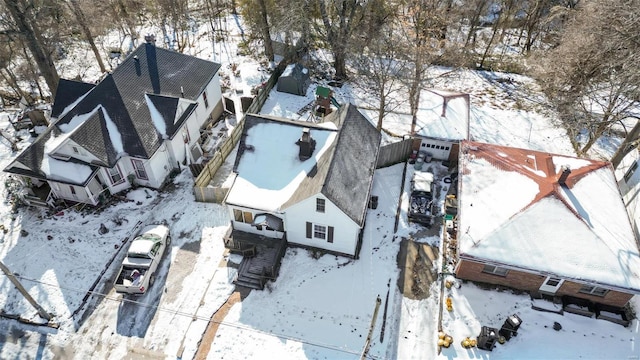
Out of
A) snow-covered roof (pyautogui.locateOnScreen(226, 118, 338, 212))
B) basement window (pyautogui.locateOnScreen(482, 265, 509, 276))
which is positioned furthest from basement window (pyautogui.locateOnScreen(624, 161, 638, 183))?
snow-covered roof (pyautogui.locateOnScreen(226, 118, 338, 212))

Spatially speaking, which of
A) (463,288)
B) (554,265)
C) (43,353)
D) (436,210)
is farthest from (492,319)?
(43,353)

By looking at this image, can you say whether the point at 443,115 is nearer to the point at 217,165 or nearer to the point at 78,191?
the point at 217,165

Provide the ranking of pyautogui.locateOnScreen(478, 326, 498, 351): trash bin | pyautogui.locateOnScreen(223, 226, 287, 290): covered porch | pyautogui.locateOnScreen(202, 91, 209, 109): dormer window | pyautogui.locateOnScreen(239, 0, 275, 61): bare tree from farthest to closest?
1. pyautogui.locateOnScreen(239, 0, 275, 61): bare tree
2. pyautogui.locateOnScreen(202, 91, 209, 109): dormer window
3. pyautogui.locateOnScreen(223, 226, 287, 290): covered porch
4. pyautogui.locateOnScreen(478, 326, 498, 351): trash bin

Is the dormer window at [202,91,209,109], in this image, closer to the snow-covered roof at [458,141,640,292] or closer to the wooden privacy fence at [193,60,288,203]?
the wooden privacy fence at [193,60,288,203]

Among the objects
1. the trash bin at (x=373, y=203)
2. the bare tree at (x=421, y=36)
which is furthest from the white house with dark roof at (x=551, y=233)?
the bare tree at (x=421, y=36)

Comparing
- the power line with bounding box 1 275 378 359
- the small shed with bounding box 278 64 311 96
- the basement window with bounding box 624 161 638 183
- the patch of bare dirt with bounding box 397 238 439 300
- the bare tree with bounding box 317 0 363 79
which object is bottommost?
the power line with bounding box 1 275 378 359

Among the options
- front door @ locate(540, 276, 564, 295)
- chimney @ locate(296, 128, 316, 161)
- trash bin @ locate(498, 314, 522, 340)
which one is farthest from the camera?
chimney @ locate(296, 128, 316, 161)
